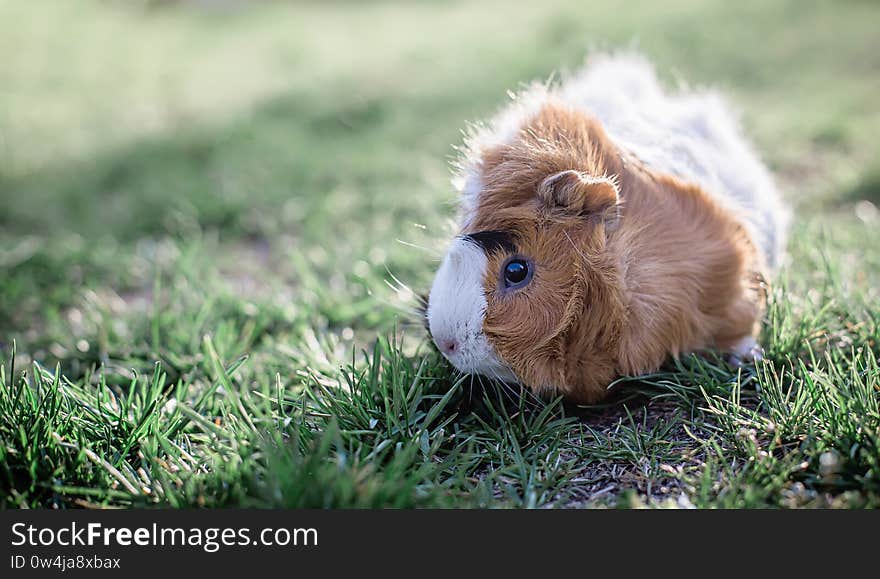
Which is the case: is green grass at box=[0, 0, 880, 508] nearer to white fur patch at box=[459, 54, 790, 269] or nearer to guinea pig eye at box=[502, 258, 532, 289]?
white fur patch at box=[459, 54, 790, 269]

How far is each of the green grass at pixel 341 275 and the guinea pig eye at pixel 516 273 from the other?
41 cm

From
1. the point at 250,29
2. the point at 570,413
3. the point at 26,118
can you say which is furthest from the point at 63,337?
the point at 250,29

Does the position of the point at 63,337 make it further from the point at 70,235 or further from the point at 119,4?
the point at 119,4

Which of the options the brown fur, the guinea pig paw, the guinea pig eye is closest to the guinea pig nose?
the brown fur

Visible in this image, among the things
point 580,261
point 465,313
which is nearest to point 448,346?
point 465,313

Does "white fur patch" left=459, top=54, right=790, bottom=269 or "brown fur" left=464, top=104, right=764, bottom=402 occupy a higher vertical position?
"white fur patch" left=459, top=54, right=790, bottom=269

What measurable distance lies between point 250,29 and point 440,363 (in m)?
8.21

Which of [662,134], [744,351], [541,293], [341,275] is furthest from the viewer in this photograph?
[341,275]

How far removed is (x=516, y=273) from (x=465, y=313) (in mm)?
186

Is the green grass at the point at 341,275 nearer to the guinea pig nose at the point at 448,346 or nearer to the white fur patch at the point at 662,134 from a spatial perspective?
the guinea pig nose at the point at 448,346

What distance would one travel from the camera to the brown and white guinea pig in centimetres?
198

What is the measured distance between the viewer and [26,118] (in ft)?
21.1

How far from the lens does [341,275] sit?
358 centimetres

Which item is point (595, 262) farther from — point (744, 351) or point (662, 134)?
point (662, 134)
